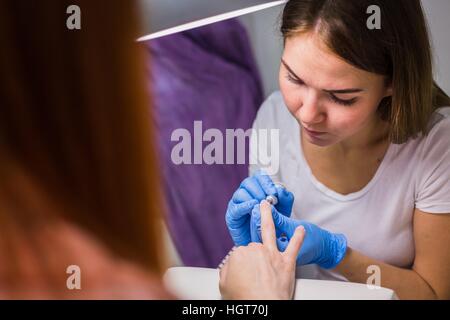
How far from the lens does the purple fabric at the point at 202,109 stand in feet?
4.96

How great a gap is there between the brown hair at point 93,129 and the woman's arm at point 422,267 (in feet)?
3.55

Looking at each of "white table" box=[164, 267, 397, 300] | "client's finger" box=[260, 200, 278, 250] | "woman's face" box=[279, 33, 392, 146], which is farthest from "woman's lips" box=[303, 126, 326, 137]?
"white table" box=[164, 267, 397, 300]

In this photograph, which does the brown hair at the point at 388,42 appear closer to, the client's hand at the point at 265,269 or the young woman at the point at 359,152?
the young woman at the point at 359,152

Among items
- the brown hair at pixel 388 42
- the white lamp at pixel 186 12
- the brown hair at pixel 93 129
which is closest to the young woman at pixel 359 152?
the brown hair at pixel 388 42

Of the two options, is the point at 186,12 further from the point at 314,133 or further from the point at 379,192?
the point at 379,192

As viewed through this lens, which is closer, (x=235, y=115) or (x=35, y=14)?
(x=35, y=14)

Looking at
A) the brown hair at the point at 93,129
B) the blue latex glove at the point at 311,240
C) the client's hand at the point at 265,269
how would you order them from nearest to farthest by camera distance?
the brown hair at the point at 93,129 → the client's hand at the point at 265,269 → the blue latex glove at the point at 311,240

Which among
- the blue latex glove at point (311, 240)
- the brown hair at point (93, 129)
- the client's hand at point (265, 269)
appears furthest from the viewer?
the blue latex glove at point (311, 240)

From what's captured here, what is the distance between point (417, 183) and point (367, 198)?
0.42 feet

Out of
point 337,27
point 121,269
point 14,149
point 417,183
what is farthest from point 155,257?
point 417,183

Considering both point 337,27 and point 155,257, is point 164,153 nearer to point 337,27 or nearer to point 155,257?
point 337,27

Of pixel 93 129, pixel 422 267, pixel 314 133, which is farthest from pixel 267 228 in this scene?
pixel 93 129

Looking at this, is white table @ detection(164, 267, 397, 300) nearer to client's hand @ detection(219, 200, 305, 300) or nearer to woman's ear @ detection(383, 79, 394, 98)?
client's hand @ detection(219, 200, 305, 300)

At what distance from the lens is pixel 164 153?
5.11 feet
